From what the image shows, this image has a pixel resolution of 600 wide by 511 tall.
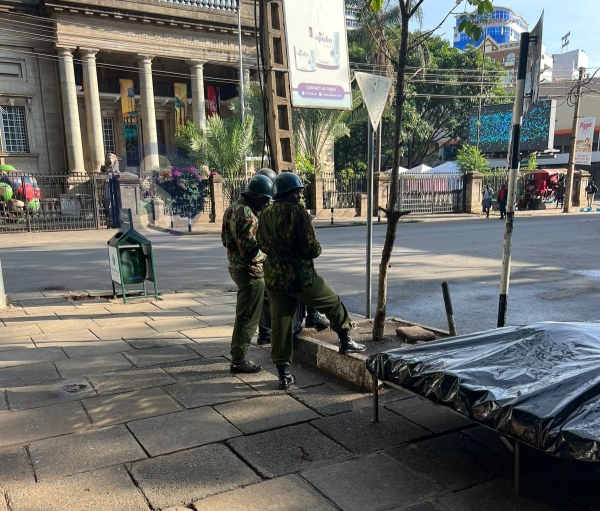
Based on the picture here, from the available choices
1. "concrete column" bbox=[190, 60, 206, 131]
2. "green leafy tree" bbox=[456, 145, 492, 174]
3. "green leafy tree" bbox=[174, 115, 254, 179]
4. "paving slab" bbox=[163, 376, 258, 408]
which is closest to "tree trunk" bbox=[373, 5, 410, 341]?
"paving slab" bbox=[163, 376, 258, 408]

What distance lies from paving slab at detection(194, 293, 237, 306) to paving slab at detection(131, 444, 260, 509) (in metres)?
4.40

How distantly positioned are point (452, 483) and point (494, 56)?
3540 inches

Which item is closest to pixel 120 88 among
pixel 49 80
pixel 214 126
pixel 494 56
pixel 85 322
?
pixel 49 80

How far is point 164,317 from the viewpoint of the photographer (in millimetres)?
6703

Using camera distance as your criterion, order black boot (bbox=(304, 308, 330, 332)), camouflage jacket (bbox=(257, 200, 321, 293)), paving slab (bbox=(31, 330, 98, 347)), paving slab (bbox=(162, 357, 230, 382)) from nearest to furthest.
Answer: camouflage jacket (bbox=(257, 200, 321, 293)), paving slab (bbox=(162, 357, 230, 382)), black boot (bbox=(304, 308, 330, 332)), paving slab (bbox=(31, 330, 98, 347))

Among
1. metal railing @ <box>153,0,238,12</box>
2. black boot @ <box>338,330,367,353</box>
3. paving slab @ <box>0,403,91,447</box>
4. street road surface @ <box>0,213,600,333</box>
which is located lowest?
street road surface @ <box>0,213,600,333</box>

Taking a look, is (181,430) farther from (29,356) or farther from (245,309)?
(29,356)

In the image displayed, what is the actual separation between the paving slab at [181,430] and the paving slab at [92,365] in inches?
51.4

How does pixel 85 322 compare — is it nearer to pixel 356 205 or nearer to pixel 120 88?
pixel 356 205

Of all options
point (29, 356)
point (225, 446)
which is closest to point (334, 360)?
point (225, 446)

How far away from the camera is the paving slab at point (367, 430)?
326 centimetres

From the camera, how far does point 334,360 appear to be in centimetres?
440

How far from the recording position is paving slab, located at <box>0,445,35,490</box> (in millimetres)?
2873

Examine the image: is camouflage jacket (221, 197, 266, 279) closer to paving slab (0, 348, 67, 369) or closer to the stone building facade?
paving slab (0, 348, 67, 369)
